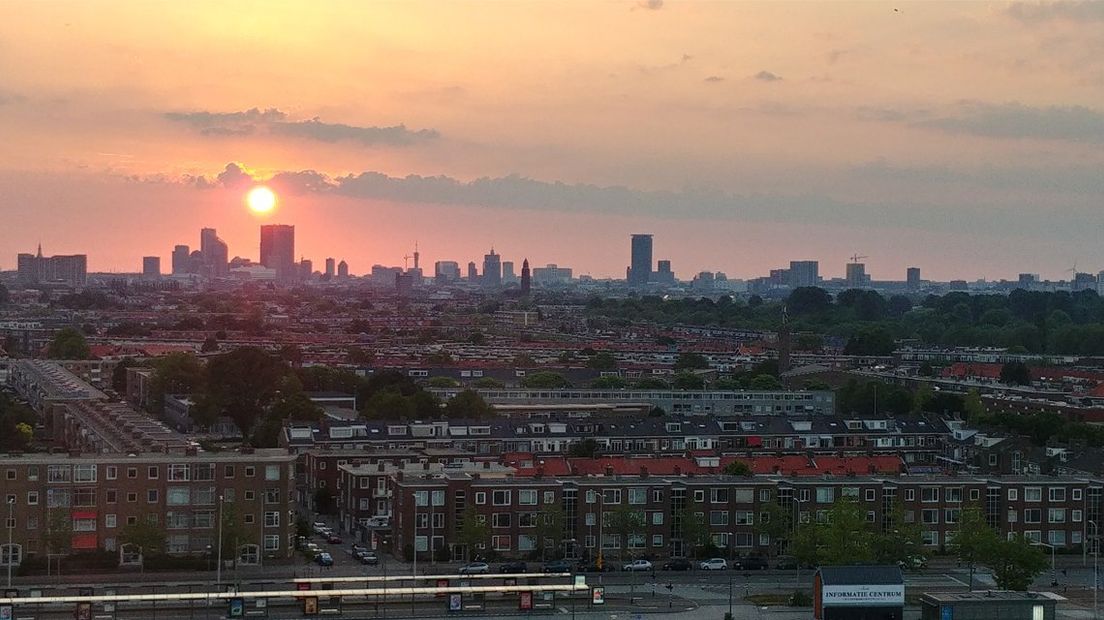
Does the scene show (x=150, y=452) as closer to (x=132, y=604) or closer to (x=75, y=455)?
(x=75, y=455)

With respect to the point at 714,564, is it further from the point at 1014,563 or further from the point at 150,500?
the point at 150,500

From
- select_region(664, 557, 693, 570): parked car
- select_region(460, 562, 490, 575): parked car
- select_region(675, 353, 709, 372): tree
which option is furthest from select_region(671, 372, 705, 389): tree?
select_region(460, 562, 490, 575): parked car

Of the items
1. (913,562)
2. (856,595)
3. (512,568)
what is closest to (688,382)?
(913,562)

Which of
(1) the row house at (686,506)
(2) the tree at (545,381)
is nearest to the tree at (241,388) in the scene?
(2) the tree at (545,381)

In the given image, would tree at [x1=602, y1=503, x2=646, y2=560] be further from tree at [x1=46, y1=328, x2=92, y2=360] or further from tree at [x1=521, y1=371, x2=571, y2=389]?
tree at [x1=46, y1=328, x2=92, y2=360]

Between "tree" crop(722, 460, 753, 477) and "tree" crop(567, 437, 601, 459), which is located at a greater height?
"tree" crop(722, 460, 753, 477)

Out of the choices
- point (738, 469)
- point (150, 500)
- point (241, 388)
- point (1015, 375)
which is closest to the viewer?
point (150, 500)
